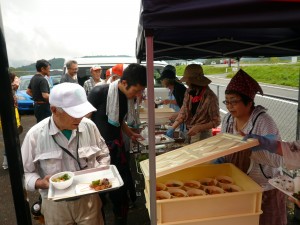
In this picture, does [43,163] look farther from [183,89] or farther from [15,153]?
[183,89]

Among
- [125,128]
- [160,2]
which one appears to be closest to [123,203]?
[125,128]

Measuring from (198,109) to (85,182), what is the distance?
6.81 ft

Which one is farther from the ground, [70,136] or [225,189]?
[70,136]

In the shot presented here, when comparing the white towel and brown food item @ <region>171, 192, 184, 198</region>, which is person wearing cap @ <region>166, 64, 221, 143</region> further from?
brown food item @ <region>171, 192, 184, 198</region>

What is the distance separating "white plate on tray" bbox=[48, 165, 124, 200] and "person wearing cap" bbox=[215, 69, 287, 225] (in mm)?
923

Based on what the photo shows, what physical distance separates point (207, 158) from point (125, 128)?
1888 millimetres

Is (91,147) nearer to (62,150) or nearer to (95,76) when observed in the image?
(62,150)

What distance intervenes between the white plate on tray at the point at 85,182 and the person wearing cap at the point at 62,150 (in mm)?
70

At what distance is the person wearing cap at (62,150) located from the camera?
1.63 metres

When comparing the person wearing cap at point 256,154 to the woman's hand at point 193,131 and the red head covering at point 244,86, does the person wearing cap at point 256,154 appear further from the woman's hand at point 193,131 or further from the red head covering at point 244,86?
the woman's hand at point 193,131

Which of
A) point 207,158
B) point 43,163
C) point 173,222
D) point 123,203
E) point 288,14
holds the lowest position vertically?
point 123,203

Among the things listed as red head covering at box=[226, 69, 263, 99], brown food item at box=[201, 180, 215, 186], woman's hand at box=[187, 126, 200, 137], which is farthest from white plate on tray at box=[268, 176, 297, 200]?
woman's hand at box=[187, 126, 200, 137]

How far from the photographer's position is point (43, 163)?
1.72m

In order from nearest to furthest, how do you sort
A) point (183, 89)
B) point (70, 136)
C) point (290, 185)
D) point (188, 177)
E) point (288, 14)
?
point (288, 14) → point (290, 185) → point (70, 136) → point (188, 177) → point (183, 89)
